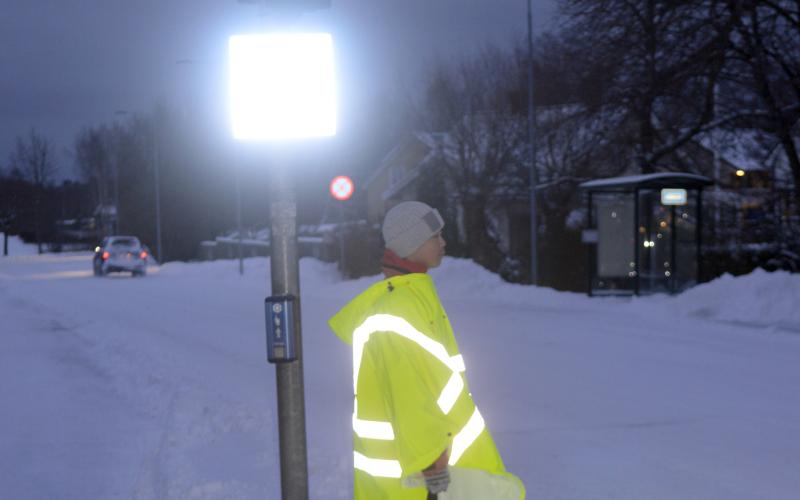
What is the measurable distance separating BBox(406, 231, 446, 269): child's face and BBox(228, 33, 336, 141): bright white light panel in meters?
1.19

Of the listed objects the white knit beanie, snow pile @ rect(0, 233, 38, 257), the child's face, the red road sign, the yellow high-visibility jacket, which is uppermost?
the red road sign

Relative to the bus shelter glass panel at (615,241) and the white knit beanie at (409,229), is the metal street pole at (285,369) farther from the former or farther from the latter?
the bus shelter glass panel at (615,241)

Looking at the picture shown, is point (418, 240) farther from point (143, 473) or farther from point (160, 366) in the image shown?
point (160, 366)

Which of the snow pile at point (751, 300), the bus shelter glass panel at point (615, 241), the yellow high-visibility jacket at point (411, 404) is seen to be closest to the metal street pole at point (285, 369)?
the yellow high-visibility jacket at point (411, 404)

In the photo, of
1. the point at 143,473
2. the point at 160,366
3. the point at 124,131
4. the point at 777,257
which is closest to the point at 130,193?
the point at 124,131

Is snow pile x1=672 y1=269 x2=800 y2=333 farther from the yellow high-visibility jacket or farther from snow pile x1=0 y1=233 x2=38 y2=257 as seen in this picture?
snow pile x1=0 y1=233 x2=38 y2=257

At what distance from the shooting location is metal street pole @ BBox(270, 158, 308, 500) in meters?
4.25

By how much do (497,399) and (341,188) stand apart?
8.36m

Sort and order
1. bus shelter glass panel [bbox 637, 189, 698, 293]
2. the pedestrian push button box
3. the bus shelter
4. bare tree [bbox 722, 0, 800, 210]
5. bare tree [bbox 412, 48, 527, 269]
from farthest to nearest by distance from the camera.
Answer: bare tree [bbox 412, 48, 527, 269]
bus shelter glass panel [bbox 637, 189, 698, 293]
the bus shelter
bare tree [bbox 722, 0, 800, 210]
the pedestrian push button box

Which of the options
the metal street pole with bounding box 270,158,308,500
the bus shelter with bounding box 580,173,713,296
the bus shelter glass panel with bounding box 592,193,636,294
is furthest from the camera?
the bus shelter glass panel with bounding box 592,193,636,294

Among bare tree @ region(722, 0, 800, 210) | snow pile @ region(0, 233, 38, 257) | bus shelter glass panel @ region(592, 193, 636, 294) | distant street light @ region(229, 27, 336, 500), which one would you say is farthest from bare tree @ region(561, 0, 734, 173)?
snow pile @ region(0, 233, 38, 257)

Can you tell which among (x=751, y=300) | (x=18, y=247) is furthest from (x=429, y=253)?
(x=18, y=247)

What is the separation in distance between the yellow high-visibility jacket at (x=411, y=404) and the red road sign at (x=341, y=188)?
13287mm

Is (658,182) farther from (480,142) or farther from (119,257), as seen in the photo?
(119,257)
